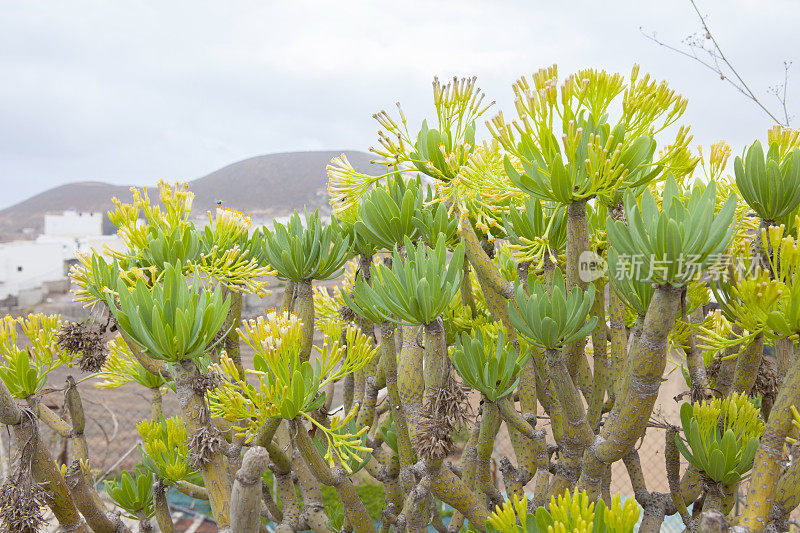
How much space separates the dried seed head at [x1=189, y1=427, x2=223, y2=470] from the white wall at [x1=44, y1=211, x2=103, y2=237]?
129 feet

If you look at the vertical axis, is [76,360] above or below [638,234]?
below

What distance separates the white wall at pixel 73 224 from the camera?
34781 millimetres

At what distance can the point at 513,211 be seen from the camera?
120 centimetres

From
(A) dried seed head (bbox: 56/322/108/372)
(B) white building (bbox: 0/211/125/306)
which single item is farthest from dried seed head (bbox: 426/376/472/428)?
(B) white building (bbox: 0/211/125/306)

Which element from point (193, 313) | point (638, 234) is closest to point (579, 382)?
point (638, 234)

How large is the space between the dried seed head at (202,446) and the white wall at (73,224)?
39436 millimetres

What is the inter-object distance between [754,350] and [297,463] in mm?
1315

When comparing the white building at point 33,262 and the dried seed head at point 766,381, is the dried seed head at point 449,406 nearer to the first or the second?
the dried seed head at point 766,381

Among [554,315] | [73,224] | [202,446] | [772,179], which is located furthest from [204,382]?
[73,224]

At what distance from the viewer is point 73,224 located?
3484 centimetres

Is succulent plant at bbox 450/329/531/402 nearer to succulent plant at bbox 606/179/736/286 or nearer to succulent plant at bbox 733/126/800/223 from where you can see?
succulent plant at bbox 606/179/736/286

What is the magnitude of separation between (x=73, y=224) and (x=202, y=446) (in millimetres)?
40660

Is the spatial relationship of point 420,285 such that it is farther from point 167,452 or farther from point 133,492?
point 133,492

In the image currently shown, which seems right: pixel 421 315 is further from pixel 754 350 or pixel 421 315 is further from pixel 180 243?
pixel 754 350
